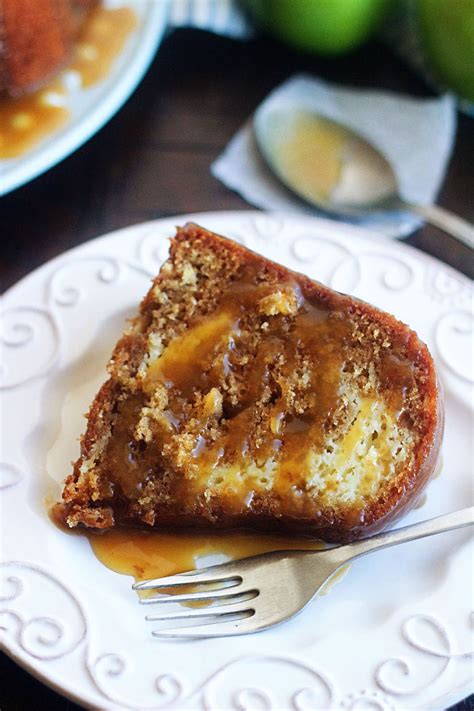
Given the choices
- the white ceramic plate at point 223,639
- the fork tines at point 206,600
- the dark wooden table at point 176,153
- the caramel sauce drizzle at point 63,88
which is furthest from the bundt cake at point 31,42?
the fork tines at point 206,600

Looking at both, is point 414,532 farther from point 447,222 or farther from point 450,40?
point 450,40

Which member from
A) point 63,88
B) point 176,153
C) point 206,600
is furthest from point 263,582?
point 63,88

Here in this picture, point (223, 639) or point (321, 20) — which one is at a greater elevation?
point (321, 20)

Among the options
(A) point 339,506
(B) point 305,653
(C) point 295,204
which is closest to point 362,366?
(A) point 339,506

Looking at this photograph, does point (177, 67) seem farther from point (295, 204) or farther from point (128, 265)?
point (128, 265)

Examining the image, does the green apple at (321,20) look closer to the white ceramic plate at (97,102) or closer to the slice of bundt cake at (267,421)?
the white ceramic plate at (97,102)

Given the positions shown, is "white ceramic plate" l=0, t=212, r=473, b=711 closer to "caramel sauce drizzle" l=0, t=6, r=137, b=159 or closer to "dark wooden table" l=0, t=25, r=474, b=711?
"dark wooden table" l=0, t=25, r=474, b=711

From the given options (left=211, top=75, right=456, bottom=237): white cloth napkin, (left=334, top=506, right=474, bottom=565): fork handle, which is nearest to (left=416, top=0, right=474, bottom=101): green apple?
(left=211, top=75, right=456, bottom=237): white cloth napkin
